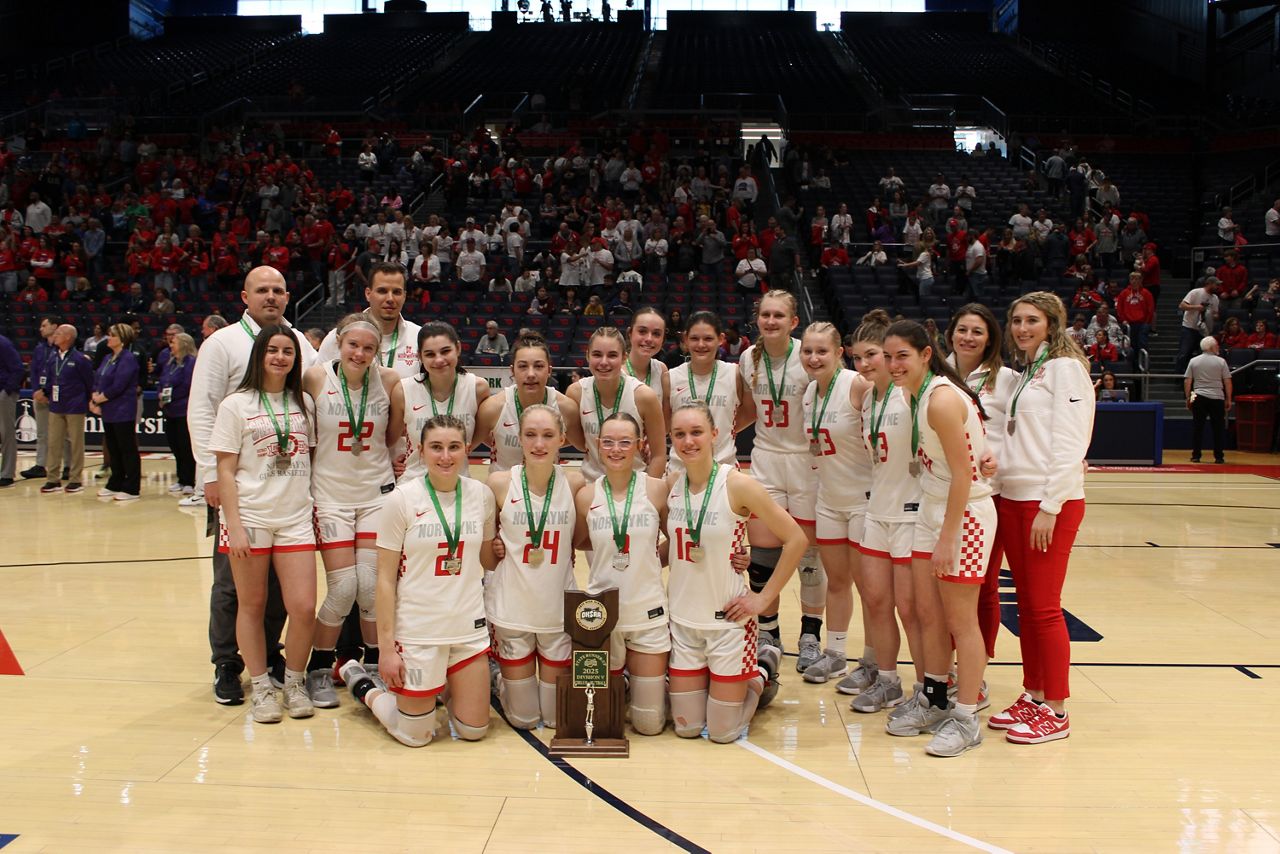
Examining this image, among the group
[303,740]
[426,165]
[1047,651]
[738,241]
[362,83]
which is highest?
[362,83]

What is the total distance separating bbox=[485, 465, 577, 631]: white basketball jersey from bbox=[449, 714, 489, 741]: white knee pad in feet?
1.36

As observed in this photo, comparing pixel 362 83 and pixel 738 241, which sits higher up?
pixel 362 83

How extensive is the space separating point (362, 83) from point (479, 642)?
24.8m

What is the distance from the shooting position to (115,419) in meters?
9.88

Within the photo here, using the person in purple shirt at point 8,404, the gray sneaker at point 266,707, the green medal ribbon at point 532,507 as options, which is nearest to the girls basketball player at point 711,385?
the green medal ribbon at point 532,507

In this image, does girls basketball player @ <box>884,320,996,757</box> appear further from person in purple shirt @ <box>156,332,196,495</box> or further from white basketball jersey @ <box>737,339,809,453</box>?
person in purple shirt @ <box>156,332,196,495</box>

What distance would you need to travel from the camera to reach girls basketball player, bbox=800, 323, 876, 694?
4.87 m

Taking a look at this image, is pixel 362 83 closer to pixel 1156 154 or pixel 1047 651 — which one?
pixel 1156 154

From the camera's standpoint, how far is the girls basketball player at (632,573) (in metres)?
4.31

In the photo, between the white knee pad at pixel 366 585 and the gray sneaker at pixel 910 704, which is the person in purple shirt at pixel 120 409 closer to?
the white knee pad at pixel 366 585

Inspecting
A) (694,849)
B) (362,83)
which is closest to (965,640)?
(694,849)

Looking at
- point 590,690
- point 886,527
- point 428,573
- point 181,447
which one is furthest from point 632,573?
point 181,447

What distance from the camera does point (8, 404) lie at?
10.5m

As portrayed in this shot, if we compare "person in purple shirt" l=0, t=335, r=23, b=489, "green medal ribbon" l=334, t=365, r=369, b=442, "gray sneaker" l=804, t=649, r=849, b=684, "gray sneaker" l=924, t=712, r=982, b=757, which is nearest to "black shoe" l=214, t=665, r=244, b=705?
"green medal ribbon" l=334, t=365, r=369, b=442
